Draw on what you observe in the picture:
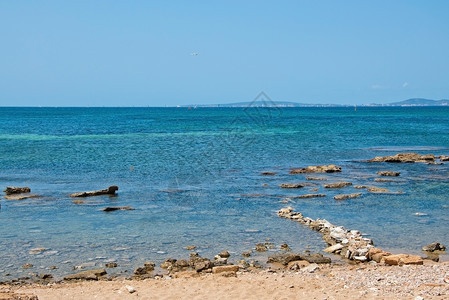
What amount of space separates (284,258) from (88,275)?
5243 mm

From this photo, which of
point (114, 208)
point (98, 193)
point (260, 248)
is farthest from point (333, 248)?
point (98, 193)

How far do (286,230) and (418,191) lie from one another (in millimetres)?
10572

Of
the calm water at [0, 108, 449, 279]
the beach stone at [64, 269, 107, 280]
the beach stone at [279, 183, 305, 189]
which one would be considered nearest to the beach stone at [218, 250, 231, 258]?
the calm water at [0, 108, 449, 279]

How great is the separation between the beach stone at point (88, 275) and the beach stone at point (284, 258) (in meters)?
4.53

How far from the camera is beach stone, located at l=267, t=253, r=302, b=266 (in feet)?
46.3

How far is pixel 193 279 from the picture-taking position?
12.6 m

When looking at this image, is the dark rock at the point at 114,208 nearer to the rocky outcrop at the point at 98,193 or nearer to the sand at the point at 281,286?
the rocky outcrop at the point at 98,193

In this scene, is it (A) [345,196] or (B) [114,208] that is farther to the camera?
(A) [345,196]

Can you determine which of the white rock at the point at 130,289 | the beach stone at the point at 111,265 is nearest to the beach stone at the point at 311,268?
the white rock at the point at 130,289

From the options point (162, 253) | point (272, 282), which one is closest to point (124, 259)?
point (162, 253)

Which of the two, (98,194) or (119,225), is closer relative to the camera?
(119,225)

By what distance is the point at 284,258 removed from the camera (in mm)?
14320

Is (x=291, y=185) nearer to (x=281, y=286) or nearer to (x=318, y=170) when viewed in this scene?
(x=318, y=170)

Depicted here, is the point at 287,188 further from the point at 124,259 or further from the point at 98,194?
the point at 124,259
